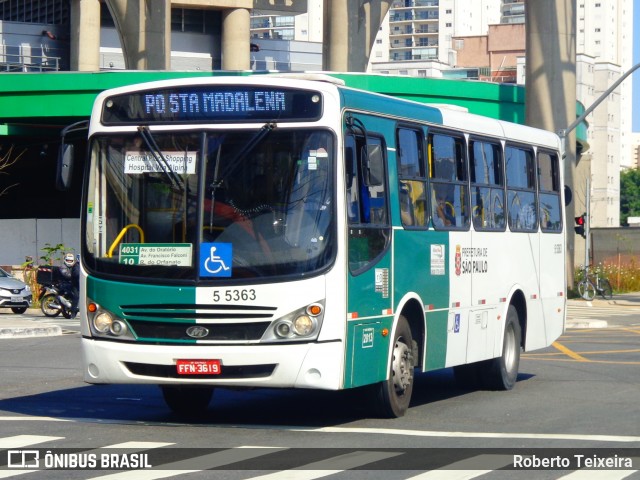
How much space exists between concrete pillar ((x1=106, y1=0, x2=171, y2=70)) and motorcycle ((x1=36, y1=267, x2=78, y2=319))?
62.0 feet

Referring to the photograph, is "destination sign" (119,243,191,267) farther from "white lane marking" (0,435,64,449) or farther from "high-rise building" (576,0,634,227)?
"high-rise building" (576,0,634,227)

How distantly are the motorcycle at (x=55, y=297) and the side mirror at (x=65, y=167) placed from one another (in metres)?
20.2

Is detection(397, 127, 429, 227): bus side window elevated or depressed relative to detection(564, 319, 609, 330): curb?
elevated

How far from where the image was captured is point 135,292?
11.4 metres

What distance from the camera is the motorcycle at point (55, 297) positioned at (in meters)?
31.9

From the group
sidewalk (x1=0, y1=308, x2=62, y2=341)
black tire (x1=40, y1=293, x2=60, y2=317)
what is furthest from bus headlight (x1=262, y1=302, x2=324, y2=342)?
black tire (x1=40, y1=293, x2=60, y2=317)

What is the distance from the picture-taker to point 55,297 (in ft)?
106

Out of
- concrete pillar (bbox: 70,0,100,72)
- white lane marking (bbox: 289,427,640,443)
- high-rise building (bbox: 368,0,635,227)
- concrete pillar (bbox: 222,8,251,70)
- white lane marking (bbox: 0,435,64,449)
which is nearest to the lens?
white lane marking (bbox: 0,435,64,449)

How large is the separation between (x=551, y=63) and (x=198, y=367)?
35402mm

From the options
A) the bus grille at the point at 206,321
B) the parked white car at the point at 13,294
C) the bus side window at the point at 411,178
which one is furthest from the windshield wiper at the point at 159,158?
the parked white car at the point at 13,294

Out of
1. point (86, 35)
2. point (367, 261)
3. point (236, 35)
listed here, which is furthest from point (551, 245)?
point (236, 35)

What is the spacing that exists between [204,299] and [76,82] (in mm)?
37278

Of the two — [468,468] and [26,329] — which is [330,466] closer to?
[468,468]

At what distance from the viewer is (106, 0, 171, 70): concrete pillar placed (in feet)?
166
